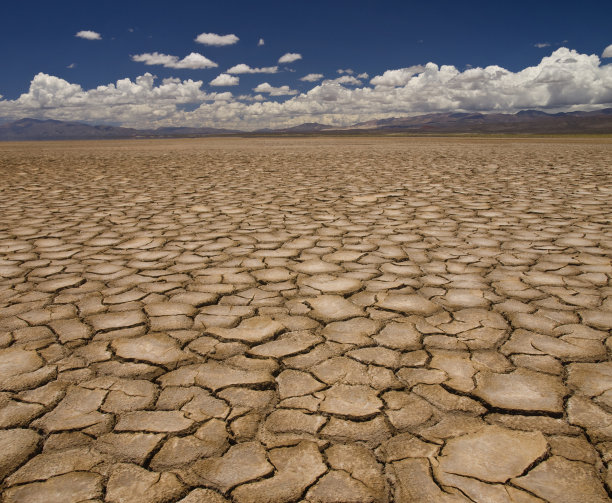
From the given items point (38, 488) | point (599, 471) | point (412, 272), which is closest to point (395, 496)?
point (599, 471)

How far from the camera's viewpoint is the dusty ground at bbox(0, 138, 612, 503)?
0.99 m

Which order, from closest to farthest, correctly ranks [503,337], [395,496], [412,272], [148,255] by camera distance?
[395,496] < [503,337] < [412,272] < [148,255]

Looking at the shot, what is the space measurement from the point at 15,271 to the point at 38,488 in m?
1.77

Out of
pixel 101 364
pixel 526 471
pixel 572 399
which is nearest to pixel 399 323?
pixel 572 399

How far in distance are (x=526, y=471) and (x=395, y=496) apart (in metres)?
0.31

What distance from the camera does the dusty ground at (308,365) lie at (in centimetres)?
99

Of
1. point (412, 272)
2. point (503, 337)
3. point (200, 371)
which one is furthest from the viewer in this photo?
point (412, 272)

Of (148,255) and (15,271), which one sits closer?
(15,271)

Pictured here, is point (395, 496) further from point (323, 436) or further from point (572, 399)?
point (572, 399)

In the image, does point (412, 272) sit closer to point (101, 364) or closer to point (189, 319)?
point (189, 319)

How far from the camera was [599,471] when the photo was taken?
98 centimetres

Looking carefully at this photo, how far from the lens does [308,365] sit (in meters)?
1.43

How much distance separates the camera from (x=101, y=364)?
1442 mm

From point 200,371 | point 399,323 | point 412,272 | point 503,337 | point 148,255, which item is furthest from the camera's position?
point 148,255
